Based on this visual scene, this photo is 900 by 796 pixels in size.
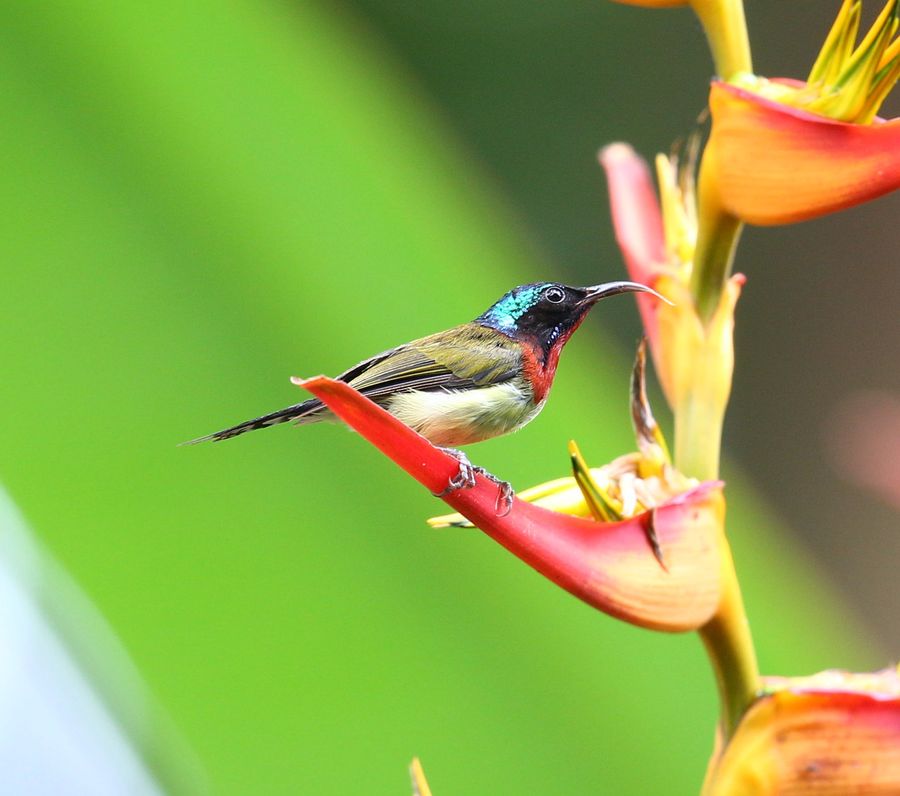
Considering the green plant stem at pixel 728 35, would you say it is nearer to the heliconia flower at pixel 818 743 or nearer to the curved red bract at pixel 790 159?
the curved red bract at pixel 790 159

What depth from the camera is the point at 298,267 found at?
83 cm

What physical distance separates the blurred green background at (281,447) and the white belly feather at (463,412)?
0.99 ft

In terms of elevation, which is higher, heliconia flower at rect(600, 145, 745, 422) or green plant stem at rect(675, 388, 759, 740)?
heliconia flower at rect(600, 145, 745, 422)

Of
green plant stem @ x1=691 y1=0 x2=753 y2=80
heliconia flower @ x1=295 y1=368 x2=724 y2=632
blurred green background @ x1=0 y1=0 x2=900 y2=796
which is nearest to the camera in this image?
heliconia flower @ x1=295 y1=368 x2=724 y2=632

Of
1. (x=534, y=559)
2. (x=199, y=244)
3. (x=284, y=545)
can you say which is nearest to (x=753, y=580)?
(x=284, y=545)

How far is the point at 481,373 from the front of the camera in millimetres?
448

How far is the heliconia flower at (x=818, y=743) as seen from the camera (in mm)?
393

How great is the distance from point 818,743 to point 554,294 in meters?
0.19

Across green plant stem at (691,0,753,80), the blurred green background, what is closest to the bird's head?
green plant stem at (691,0,753,80)

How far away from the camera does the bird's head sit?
43 cm

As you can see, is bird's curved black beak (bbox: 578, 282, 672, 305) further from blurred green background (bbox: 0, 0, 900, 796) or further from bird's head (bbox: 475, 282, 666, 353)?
blurred green background (bbox: 0, 0, 900, 796)

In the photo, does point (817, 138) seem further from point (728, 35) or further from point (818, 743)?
point (818, 743)

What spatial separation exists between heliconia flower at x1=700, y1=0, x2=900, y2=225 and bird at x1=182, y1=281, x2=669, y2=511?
7 centimetres

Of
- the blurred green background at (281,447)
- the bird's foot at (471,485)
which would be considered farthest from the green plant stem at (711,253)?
the blurred green background at (281,447)
